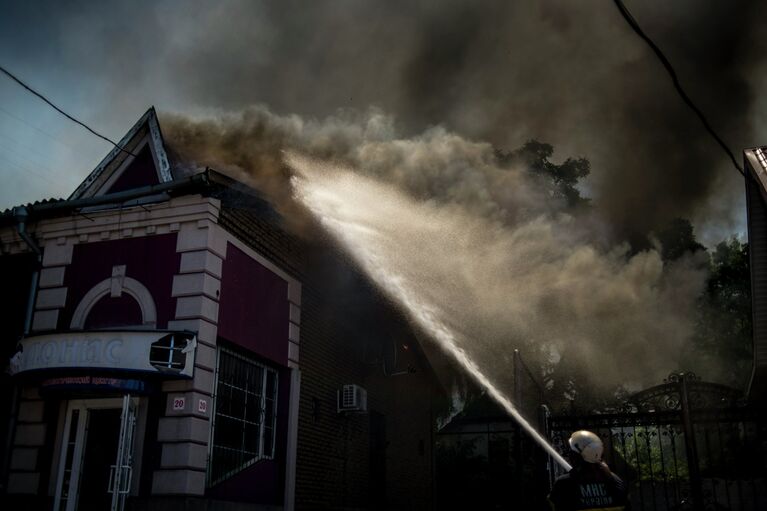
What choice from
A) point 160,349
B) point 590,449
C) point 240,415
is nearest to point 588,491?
point 590,449

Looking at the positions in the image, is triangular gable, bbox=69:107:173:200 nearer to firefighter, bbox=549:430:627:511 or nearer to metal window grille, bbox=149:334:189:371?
metal window grille, bbox=149:334:189:371

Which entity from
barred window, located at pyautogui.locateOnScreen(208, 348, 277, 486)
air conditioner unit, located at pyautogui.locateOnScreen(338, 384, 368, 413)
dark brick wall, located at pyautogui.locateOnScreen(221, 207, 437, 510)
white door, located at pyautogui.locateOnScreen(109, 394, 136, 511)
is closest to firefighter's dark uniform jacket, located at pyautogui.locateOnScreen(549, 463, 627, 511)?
white door, located at pyautogui.locateOnScreen(109, 394, 136, 511)

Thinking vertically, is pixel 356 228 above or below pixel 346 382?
above

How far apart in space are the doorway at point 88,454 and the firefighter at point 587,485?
18.5ft

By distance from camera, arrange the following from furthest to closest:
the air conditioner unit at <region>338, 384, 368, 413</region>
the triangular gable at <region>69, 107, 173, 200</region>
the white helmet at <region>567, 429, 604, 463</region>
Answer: the air conditioner unit at <region>338, 384, 368, 413</region>
the triangular gable at <region>69, 107, 173, 200</region>
the white helmet at <region>567, 429, 604, 463</region>

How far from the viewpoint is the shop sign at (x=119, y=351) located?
8.42 m

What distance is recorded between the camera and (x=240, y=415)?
10.0 meters

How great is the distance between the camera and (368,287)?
1330cm

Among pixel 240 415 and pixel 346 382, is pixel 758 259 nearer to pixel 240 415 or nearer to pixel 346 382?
pixel 346 382

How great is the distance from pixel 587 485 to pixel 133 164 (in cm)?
834

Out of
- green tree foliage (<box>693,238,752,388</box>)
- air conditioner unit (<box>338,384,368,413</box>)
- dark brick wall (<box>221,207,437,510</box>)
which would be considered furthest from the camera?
green tree foliage (<box>693,238,752,388</box>)

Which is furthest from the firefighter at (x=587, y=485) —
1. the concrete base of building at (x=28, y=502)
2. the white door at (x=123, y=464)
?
the concrete base of building at (x=28, y=502)

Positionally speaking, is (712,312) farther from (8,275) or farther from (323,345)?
(8,275)

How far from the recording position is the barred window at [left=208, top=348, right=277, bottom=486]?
942cm
